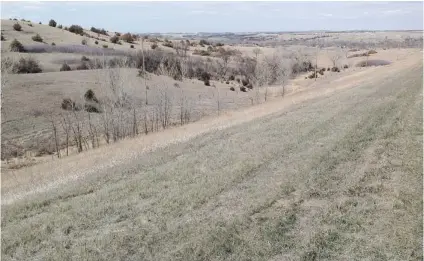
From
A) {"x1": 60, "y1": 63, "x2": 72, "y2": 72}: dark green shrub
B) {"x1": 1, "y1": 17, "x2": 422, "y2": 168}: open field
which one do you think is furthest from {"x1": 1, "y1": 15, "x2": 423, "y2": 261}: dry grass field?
{"x1": 60, "y1": 63, "x2": 72, "y2": 72}: dark green shrub

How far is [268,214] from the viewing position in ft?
24.5

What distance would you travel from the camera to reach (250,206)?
7879 millimetres

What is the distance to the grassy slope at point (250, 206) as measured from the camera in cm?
645

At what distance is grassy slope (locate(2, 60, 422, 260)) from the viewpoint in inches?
254

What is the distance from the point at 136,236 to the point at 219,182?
277cm

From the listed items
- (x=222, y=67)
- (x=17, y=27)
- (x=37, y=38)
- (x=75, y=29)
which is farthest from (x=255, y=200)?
(x=75, y=29)

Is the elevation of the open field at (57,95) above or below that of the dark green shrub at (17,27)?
below

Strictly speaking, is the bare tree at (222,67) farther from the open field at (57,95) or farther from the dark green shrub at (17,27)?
the dark green shrub at (17,27)

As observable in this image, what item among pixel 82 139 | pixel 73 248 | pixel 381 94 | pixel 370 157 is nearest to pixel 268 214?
pixel 73 248

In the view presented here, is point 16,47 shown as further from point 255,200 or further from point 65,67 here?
point 255,200

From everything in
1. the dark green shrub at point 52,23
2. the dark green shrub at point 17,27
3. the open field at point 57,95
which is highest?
the dark green shrub at point 52,23

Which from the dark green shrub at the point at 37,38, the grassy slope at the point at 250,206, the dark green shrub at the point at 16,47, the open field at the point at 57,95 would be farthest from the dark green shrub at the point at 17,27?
the grassy slope at the point at 250,206

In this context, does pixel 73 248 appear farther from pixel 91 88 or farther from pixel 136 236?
pixel 91 88

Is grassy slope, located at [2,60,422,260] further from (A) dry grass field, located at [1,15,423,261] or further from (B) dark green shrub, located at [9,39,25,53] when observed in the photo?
(B) dark green shrub, located at [9,39,25,53]
